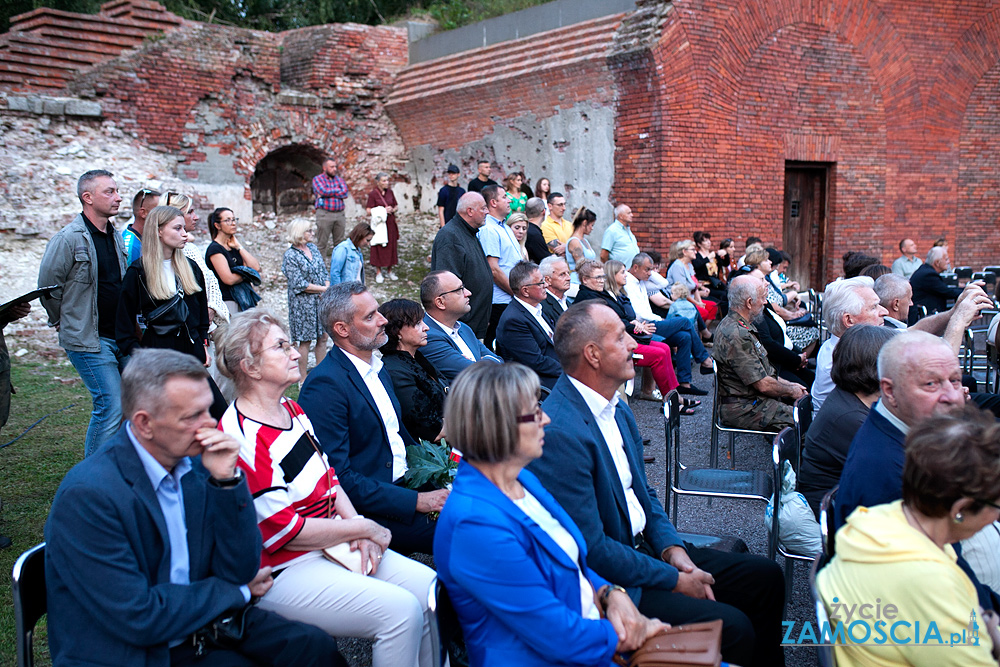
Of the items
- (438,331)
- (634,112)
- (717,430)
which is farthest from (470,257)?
(634,112)

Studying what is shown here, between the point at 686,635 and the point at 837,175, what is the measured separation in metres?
12.7

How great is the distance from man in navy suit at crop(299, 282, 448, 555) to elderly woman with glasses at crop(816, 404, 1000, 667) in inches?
68.3

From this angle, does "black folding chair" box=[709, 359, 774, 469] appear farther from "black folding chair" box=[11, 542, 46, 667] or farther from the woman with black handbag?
"black folding chair" box=[11, 542, 46, 667]

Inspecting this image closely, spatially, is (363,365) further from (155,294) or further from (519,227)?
(519,227)

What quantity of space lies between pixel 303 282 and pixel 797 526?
5207 mm

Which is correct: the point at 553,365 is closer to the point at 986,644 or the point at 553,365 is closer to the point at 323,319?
the point at 323,319

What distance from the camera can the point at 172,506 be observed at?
2.31m

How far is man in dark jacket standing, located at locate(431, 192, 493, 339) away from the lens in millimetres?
6676

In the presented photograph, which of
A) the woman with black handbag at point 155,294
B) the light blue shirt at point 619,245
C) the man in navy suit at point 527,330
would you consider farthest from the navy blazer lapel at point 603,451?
the light blue shirt at point 619,245

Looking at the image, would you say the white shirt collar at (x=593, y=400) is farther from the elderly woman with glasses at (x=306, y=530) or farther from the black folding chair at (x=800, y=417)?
the black folding chair at (x=800, y=417)

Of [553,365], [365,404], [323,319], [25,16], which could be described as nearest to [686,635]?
[365,404]

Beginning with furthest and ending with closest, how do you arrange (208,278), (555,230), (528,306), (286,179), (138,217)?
(286,179)
(555,230)
(208,278)
(528,306)
(138,217)

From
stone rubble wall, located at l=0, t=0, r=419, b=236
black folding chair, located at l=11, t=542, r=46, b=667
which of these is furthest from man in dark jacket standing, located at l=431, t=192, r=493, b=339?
stone rubble wall, located at l=0, t=0, r=419, b=236

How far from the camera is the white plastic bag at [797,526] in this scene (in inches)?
137
